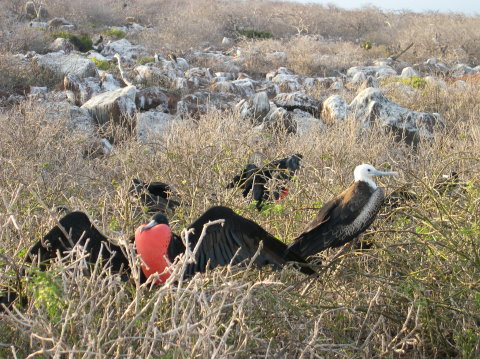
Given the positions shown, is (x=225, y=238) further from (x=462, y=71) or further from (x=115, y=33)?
(x=115, y=33)

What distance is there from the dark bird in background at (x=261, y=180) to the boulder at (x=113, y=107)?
3210mm

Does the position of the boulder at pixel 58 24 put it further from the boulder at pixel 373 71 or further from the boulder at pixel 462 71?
the boulder at pixel 462 71

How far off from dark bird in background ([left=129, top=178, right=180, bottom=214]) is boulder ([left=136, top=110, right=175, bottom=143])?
3.12m

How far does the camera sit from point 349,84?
11.2 m

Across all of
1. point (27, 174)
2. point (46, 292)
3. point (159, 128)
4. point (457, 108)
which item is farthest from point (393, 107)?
point (46, 292)

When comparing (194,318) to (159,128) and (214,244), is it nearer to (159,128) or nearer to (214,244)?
(214,244)

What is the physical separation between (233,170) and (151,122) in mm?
3081

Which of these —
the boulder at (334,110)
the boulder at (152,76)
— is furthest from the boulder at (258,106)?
the boulder at (152,76)

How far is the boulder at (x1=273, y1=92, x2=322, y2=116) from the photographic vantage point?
26.7ft

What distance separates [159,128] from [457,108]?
12.9 feet

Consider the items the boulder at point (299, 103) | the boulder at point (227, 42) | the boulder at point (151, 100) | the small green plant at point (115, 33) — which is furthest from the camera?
the boulder at point (227, 42)

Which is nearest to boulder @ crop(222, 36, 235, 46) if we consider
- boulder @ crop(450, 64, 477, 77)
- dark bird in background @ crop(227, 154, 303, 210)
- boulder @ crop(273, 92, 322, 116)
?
boulder @ crop(450, 64, 477, 77)

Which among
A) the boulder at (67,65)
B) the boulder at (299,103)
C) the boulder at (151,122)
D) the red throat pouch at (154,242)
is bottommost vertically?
the boulder at (67,65)

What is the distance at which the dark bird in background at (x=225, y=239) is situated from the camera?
7.57 feet
